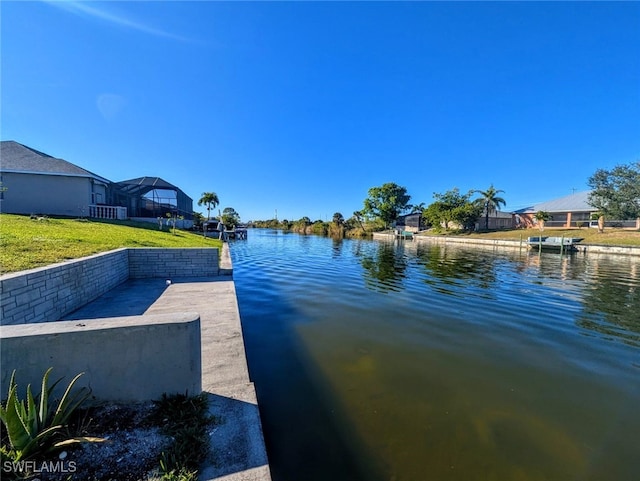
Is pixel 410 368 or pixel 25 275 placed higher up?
pixel 25 275

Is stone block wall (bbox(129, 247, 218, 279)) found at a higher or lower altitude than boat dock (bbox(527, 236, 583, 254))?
lower

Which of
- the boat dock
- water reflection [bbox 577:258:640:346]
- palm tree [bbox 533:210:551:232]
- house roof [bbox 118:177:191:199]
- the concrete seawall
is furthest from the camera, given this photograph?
palm tree [bbox 533:210:551:232]

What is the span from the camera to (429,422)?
3297mm

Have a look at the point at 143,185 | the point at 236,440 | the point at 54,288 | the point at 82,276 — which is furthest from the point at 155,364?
the point at 143,185

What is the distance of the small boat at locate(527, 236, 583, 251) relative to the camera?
25812 millimetres

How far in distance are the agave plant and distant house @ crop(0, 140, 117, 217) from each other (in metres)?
21.1

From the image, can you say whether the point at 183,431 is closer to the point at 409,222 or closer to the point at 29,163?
the point at 29,163

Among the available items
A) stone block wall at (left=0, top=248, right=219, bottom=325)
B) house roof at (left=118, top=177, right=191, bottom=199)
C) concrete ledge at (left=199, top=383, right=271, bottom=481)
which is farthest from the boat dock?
house roof at (left=118, top=177, right=191, bottom=199)

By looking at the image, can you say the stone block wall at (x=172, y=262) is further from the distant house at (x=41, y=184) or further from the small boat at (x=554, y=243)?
the small boat at (x=554, y=243)

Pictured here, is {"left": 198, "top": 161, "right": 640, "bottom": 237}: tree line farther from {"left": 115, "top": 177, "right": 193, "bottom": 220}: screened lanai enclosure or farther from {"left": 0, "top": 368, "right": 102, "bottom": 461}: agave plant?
{"left": 0, "top": 368, "right": 102, "bottom": 461}: agave plant

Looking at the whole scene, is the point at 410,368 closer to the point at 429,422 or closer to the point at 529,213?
the point at 429,422

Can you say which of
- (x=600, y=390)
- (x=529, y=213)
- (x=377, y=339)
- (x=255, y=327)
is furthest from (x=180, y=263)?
(x=529, y=213)

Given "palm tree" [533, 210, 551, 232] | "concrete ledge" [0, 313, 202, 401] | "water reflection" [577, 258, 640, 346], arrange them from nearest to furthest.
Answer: "concrete ledge" [0, 313, 202, 401]
"water reflection" [577, 258, 640, 346]
"palm tree" [533, 210, 551, 232]

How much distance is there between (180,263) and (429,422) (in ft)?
28.1
